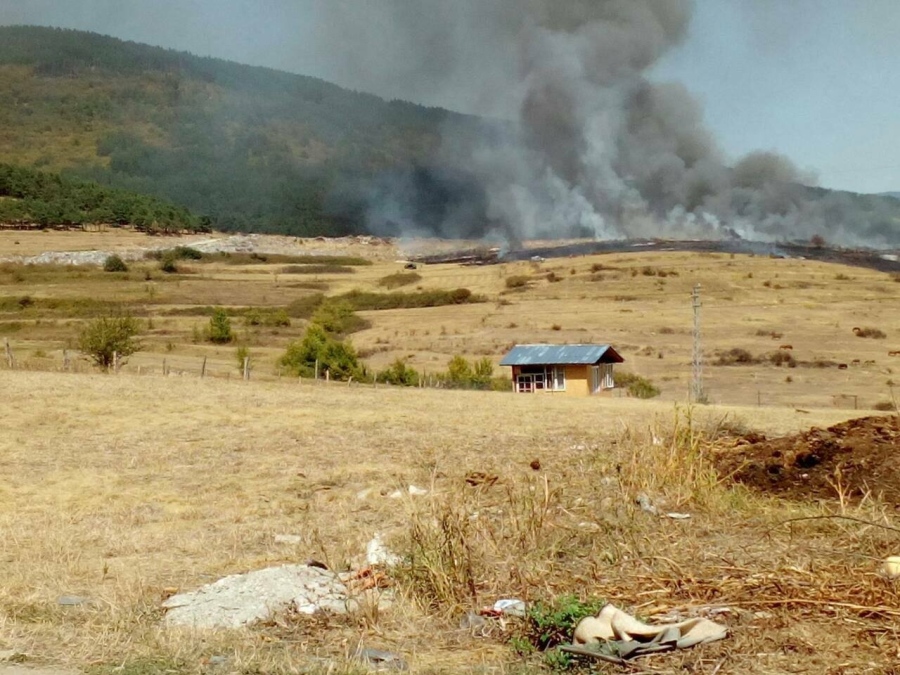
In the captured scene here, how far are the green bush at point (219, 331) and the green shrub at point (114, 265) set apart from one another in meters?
30.5

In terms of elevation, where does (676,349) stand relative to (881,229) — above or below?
below

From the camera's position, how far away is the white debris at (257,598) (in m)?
7.10

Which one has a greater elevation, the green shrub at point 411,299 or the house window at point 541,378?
the green shrub at point 411,299

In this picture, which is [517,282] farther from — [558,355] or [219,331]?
[558,355]

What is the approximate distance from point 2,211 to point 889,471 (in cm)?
11306

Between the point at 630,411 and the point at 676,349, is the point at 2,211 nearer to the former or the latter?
the point at 676,349

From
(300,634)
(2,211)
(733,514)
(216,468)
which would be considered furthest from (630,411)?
(2,211)

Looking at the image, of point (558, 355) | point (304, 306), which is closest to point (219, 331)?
point (304, 306)

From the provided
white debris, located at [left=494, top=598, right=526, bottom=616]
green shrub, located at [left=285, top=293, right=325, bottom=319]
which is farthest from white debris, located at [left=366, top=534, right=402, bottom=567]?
green shrub, located at [left=285, top=293, right=325, bottom=319]

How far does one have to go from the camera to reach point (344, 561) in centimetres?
892

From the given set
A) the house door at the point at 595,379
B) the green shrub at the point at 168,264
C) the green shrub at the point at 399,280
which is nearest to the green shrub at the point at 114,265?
the green shrub at the point at 168,264

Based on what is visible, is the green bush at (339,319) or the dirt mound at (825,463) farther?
the green bush at (339,319)

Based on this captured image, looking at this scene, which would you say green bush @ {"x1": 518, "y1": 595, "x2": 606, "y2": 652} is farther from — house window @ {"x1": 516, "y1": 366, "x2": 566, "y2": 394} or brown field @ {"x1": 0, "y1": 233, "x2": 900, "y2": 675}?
house window @ {"x1": 516, "y1": 366, "x2": 566, "y2": 394}

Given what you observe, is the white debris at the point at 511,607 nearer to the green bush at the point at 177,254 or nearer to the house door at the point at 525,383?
the house door at the point at 525,383
